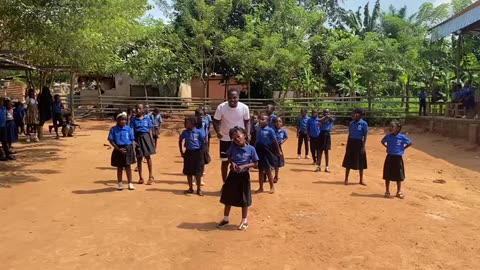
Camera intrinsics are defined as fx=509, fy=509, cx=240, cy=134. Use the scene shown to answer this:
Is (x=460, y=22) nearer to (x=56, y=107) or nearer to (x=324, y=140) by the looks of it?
(x=324, y=140)

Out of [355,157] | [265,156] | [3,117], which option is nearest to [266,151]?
[265,156]

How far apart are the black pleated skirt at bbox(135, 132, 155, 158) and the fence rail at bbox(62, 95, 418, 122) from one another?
14314mm

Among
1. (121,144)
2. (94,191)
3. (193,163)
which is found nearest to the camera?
(193,163)

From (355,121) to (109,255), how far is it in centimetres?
592

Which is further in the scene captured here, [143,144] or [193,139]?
[143,144]

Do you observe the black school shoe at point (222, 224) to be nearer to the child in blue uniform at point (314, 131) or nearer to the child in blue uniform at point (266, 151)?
the child in blue uniform at point (266, 151)

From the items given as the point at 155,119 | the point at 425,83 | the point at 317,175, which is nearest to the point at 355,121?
the point at 317,175

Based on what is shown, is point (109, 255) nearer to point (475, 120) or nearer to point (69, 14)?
point (69, 14)

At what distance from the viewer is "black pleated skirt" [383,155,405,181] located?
28.6 ft

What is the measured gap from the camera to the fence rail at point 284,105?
24.3m

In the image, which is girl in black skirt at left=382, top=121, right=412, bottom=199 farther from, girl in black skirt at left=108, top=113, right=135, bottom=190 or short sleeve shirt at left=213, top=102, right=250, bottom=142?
girl in black skirt at left=108, top=113, right=135, bottom=190

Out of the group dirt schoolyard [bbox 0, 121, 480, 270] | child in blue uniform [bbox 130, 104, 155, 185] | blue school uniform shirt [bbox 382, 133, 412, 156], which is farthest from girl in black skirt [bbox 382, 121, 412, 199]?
child in blue uniform [bbox 130, 104, 155, 185]

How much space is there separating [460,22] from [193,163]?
40.8 ft

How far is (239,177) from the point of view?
6523mm
